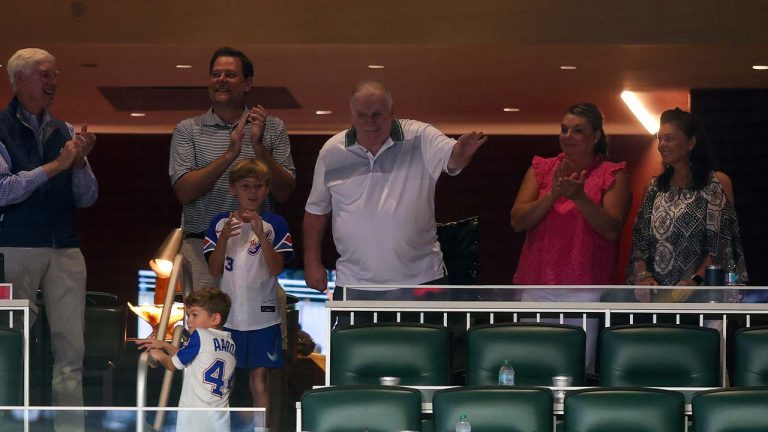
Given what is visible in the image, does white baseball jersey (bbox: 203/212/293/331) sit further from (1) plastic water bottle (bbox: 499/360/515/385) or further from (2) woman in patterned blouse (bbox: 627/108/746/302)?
(2) woman in patterned blouse (bbox: 627/108/746/302)

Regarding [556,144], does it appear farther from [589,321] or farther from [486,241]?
[589,321]

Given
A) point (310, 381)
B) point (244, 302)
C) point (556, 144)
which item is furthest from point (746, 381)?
point (556, 144)

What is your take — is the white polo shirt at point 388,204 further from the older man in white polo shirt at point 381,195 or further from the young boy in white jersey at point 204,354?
the young boy in white jersey at point 204,354

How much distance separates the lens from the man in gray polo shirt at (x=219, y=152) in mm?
6402

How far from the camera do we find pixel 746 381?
18.0 feet

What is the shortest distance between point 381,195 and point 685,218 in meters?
1.41

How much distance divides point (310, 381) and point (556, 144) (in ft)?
16.3

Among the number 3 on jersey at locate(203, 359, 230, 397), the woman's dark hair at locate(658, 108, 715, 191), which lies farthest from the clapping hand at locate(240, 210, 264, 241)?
the woman's dark hair at locate(658, 108, 715, 191)

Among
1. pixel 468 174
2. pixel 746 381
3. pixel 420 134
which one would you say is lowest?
pixel 746 381

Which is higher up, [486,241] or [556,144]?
[556,144]

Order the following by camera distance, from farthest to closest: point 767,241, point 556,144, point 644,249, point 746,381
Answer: point 556,144, point 767,241, point 644,249, point 746,381

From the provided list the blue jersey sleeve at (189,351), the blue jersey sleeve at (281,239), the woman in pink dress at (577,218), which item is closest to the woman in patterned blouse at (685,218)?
the woman in pink dress at (577,218)

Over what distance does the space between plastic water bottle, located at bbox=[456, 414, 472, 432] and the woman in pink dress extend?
6.26 ft

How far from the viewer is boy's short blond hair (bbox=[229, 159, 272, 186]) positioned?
6.17 meters
